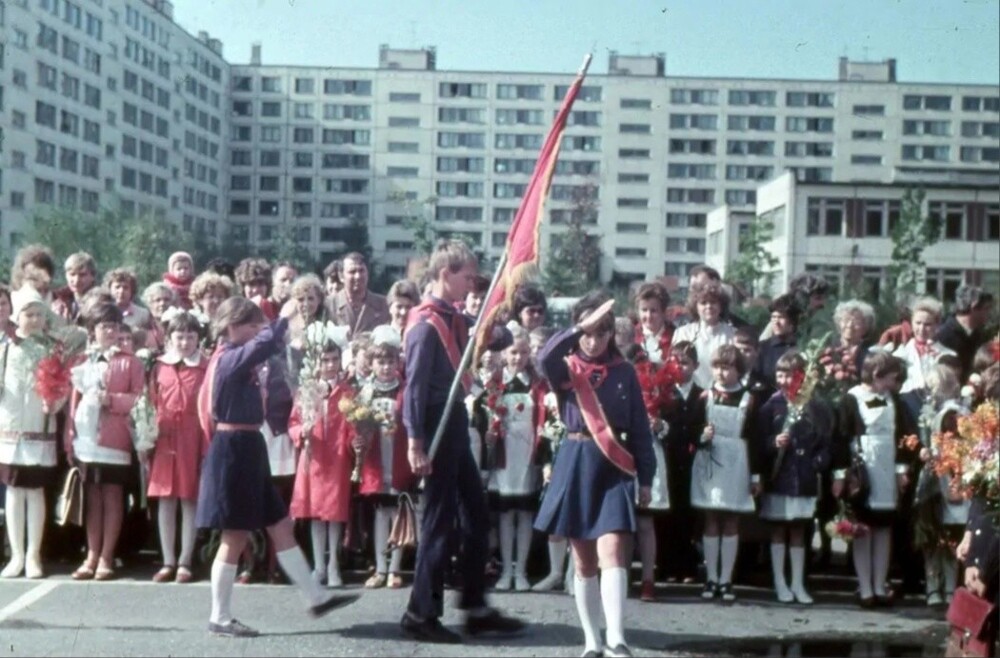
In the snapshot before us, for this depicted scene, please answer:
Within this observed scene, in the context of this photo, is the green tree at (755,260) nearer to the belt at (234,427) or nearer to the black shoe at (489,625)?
the black shoe at (489,625)

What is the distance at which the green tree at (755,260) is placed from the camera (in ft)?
76.6

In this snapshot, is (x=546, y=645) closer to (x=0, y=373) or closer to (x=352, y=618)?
(x=352, y=618)

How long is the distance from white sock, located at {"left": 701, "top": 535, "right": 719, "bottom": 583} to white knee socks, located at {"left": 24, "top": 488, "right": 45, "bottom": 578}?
12.7 feet

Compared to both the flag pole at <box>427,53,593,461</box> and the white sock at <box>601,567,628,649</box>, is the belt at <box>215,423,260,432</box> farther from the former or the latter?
the white sock at <box>601,567,628,649</box>

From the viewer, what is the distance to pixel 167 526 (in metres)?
8.66

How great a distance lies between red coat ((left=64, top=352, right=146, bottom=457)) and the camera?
8586 millimetres

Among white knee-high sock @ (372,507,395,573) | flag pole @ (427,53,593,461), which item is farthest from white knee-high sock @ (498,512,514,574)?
flag pole @ (427,53,593,461)

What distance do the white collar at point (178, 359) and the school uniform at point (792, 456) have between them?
331 centimetres

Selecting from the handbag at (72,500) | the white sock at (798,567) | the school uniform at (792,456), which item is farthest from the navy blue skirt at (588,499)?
the handbag at (72,500)

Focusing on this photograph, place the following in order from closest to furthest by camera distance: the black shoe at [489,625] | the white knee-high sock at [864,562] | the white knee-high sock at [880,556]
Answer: the black shoe at [489,625] → the white knee-high sock at [864,562] → the white knee-high sock at [880,556]

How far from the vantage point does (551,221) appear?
9148 millimetres

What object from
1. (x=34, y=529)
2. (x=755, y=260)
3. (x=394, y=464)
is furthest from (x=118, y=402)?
(x=755, y=260)

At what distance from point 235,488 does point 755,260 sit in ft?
66.3

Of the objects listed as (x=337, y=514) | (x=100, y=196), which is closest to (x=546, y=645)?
(x=337, y=514)
